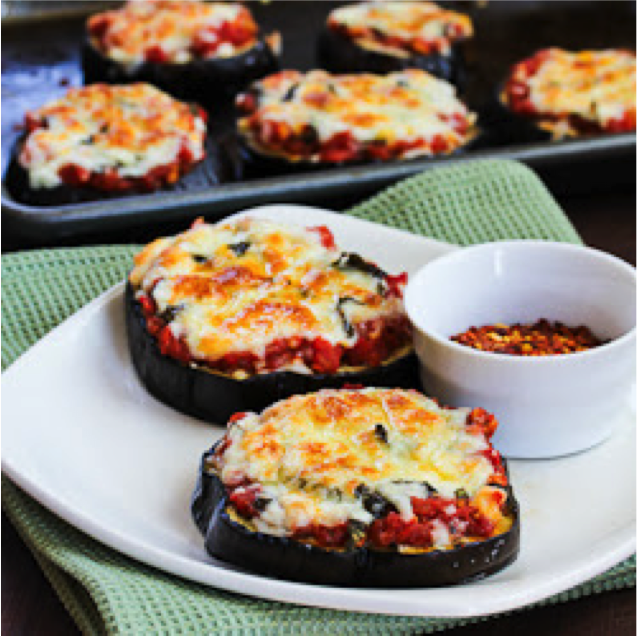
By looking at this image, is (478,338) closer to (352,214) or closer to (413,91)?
(352,214)

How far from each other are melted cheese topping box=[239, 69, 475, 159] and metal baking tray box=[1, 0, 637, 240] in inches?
7.3

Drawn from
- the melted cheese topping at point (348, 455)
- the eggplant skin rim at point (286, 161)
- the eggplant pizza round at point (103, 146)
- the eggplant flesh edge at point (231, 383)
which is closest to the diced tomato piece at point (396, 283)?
the eggplant flesh edge at point (231, 383)

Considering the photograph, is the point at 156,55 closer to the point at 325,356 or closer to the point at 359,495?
the point at 325,356

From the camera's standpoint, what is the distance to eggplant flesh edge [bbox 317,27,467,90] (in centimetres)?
600

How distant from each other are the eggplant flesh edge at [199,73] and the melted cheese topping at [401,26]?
1.33 feet

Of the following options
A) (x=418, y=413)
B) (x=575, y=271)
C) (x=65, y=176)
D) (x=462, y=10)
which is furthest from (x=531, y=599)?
(x=462, y=10)

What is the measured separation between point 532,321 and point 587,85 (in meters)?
2.11

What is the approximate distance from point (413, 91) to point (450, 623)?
2.87 meters

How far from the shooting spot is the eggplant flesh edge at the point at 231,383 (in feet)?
11.3

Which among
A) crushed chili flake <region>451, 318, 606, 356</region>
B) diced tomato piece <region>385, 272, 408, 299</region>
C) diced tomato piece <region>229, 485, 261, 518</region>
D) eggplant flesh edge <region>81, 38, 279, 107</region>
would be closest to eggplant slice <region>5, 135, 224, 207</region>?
eggplant flesh edge <region>81, 38, 279, 107</region>

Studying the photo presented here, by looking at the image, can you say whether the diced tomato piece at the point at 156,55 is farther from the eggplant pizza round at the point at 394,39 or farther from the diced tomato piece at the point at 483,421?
the diced tomato piece at the point at 483,421

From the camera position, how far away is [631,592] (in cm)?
303

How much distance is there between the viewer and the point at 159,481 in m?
3.30

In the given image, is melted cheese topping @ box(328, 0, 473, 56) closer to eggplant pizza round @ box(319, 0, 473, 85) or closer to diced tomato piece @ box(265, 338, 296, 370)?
eggplant pizza round @ box(319, 0, 473, 85)
